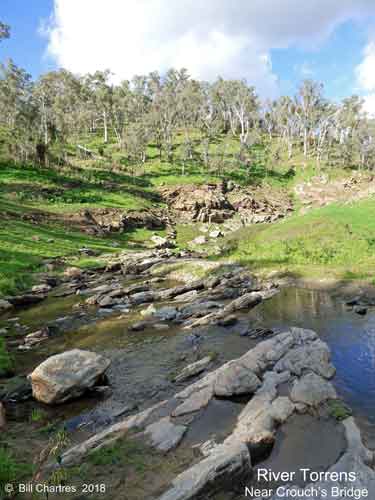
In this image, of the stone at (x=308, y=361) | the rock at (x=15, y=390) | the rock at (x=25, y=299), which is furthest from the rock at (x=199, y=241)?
the rock at (x=15, y=390)

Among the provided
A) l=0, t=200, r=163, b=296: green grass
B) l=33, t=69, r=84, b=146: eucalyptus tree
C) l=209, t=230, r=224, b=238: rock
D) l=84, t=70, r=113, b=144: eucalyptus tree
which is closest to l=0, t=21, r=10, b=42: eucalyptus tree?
l=0, t=200, r=163, b=296: green grass

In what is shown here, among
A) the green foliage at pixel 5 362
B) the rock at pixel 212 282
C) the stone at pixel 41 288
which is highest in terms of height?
the rock at pixel 212 282

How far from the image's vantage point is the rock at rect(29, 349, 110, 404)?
1255 centimetres

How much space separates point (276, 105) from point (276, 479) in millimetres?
153458

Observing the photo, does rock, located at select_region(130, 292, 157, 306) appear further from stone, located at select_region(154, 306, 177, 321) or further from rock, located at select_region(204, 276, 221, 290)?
rock, located at select_region(204, 276, 221, 290)

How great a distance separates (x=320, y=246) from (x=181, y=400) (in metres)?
25.4

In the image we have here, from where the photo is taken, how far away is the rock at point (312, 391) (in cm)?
1102

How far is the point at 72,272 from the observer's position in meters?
36.5

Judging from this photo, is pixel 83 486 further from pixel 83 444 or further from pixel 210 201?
pixel 210 201

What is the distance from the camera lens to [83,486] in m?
8.20

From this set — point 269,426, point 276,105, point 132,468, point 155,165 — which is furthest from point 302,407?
point 276,105

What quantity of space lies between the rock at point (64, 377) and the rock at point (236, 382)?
473 cm

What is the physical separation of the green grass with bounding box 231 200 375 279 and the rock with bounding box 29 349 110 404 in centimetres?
2085

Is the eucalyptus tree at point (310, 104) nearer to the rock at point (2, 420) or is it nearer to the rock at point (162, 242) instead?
the rock at point (162, 242)
